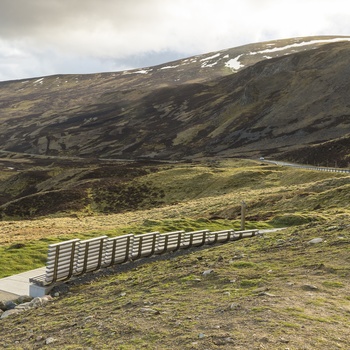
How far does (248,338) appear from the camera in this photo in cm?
745

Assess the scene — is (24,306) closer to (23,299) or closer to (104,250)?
(23,299)

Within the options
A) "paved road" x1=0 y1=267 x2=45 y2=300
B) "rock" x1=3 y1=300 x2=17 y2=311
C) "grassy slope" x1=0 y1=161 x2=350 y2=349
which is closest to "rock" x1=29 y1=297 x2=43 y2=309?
"grassy slope" x1=0 y1=161 x2=350 y2=349

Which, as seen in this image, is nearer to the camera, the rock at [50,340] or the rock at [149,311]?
the rock at [50,340]

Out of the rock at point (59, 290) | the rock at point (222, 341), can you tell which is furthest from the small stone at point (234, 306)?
the rock at point (59, 290)

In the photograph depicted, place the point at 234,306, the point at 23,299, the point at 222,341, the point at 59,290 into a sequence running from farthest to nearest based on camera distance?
the point at 59,290 → the point at 23,299 → the point at 234,306 → the point at 222,341

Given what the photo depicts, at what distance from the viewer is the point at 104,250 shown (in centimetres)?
1622

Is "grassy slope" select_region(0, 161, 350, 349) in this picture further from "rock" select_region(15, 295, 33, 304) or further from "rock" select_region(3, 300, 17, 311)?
"rock" select_region(3, 300, 17, 311)

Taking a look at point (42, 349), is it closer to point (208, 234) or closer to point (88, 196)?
point (208, 234)

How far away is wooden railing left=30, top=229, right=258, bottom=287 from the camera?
1381 cm

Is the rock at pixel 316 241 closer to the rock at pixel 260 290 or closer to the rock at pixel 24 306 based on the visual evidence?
the rock at pixel 260 290

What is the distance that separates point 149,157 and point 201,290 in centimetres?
16145

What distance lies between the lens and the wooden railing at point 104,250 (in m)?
13.8

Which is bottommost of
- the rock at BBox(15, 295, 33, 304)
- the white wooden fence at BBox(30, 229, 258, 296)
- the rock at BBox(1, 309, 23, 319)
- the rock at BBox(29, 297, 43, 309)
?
the rock at BBox(15, 295, 33, 304)

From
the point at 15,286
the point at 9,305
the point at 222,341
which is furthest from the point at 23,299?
the point at 222,341
